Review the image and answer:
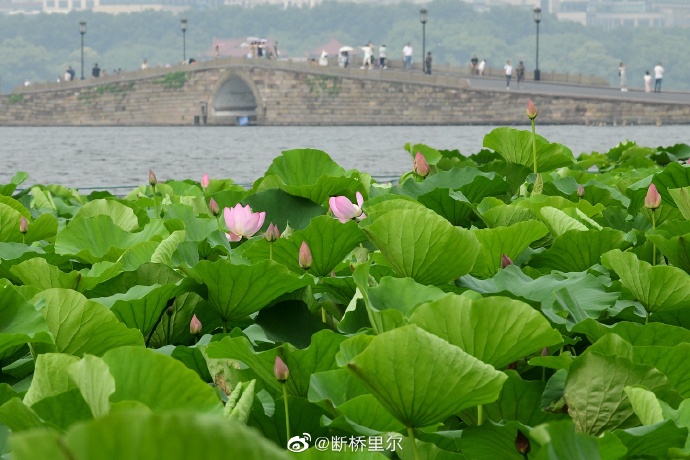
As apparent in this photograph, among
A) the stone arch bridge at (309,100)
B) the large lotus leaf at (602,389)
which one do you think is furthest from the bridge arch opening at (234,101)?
the large lotus leaf at (602,389)

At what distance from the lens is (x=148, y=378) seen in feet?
2.10

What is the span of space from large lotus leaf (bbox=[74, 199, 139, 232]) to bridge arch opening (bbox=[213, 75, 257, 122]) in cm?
4552

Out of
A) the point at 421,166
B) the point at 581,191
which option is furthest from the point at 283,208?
the point at 581,191

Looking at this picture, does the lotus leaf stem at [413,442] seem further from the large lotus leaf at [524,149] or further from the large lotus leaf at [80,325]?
the large lotus leaf at [524,149]

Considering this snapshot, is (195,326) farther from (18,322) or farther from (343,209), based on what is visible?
(343,209)

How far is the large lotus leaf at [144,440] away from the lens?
1.34 feet

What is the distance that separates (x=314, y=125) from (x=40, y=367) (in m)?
45.3

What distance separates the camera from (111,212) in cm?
178

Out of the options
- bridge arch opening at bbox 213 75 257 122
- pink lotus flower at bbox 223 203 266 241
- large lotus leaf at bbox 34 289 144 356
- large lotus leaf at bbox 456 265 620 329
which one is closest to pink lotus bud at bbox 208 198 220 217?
pink lotus flower at bbox 223 203 266 241

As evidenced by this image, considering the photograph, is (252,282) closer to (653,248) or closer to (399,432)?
(399,432)

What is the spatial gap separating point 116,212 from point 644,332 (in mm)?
1000

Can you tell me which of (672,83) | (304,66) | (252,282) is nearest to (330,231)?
(252,282)

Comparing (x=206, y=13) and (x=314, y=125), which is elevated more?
(x=206, y=13)

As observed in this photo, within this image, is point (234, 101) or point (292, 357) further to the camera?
point (234, 101)
